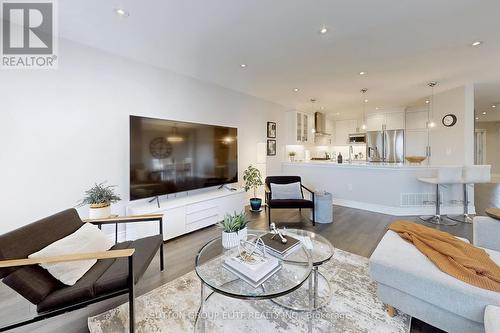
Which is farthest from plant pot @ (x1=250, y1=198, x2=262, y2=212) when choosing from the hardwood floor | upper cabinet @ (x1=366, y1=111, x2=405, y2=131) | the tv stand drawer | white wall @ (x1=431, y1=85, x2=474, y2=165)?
upper cabinet @ (x1=366, y1=111, x2=405, y2=131)

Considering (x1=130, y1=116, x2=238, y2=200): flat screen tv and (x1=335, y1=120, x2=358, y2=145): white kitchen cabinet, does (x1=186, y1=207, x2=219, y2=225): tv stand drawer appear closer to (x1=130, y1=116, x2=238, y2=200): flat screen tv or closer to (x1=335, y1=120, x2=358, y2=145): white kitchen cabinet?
(x1=130, y1=116, x2=238, y2=200): flat screen tv

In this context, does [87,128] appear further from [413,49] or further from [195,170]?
[413,49]

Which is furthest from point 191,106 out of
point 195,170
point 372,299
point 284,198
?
point 372,299

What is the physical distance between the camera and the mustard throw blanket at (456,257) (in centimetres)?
132

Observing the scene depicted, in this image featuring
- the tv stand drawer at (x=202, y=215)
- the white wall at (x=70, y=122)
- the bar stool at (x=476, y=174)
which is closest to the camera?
the white wall at (x=70, y=122)

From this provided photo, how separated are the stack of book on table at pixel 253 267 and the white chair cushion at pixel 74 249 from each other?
1038mm

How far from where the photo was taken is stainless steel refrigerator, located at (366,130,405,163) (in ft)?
21.2

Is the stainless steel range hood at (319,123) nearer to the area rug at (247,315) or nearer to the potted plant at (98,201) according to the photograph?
the area rug at (247,315)

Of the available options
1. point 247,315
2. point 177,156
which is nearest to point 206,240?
point 177,156

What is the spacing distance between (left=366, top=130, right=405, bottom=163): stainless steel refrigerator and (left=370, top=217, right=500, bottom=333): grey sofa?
5555 millimetres

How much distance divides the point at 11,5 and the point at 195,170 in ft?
8.57

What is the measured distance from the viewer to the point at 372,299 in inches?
71.1

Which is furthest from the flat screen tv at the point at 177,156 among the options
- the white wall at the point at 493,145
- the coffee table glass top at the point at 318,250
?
the white wall at the point at 493,145

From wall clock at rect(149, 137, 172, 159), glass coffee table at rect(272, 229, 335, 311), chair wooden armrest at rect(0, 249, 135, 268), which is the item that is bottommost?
glass coffee table at rect(272, 229, 335, 311)
